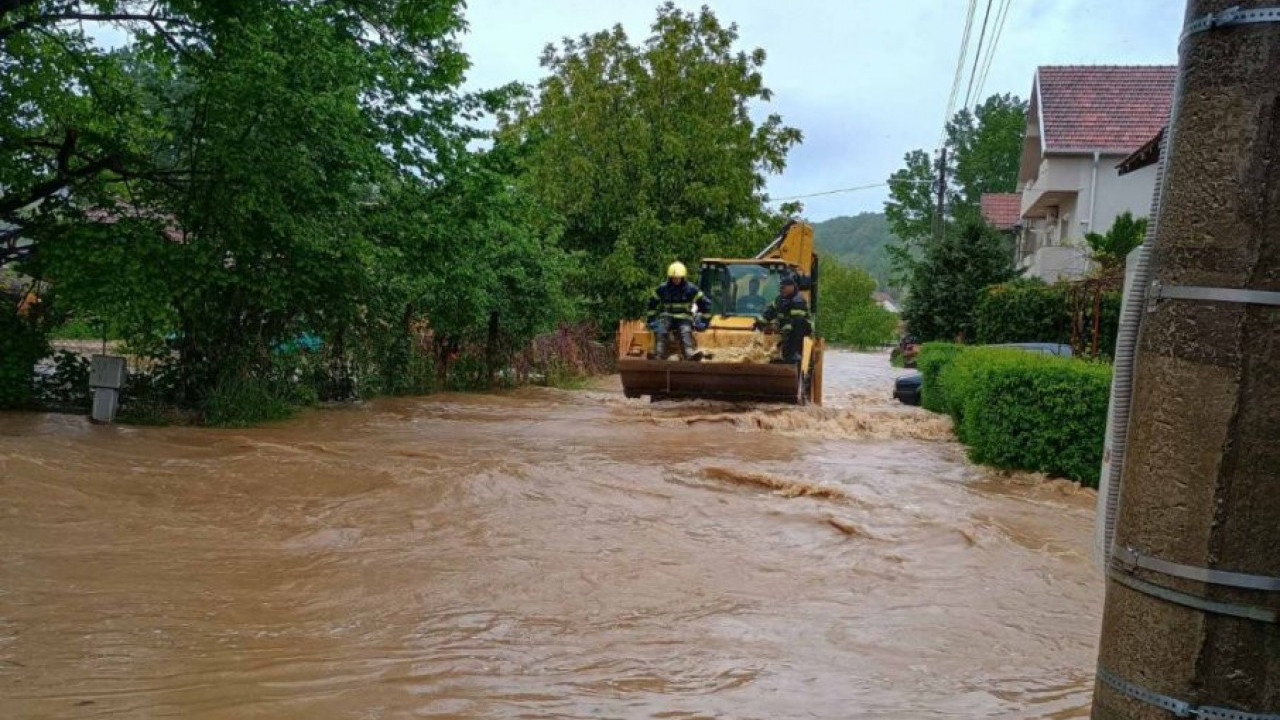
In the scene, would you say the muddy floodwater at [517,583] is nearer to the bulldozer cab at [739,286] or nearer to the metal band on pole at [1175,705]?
the metal band on pole at [1175,705]

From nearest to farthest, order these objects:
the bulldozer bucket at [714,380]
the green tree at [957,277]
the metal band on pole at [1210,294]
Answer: the metal band on pole at [1210,294] → the bulldozer bucket at [714,380] → the green tree at [957,277]

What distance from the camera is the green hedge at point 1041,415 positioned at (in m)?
10.6

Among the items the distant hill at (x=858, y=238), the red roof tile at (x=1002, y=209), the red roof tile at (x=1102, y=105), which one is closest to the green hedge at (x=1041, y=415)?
the red roof tile at (x=1102, y=105)

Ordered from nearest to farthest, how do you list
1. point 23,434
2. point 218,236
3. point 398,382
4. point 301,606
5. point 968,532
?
point 301,606 < point 968,532 < point 23,434 < point 218,236 < point 398,382

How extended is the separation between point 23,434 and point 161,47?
202 inches

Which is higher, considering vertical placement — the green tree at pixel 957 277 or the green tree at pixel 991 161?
the green tree at pixel 991 161

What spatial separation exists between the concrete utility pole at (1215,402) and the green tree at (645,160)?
28.4m

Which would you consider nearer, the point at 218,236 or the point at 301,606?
the point at 301,606

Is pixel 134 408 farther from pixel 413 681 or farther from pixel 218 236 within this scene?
pixel 413 681

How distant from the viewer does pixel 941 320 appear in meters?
36.6

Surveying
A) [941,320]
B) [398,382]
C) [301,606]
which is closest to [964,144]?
[941,320]

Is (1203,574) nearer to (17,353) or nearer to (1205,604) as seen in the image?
(1205,604)

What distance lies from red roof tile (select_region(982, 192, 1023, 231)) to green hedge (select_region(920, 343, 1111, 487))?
43.9 meters

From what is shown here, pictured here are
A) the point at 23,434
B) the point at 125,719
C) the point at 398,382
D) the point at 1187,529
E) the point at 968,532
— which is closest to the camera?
the point at 1187,529
